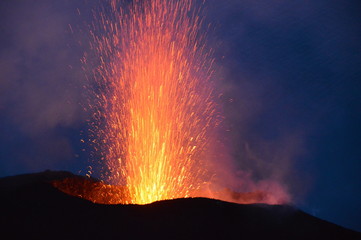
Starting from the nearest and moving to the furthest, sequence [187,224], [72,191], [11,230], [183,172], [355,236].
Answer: [11,230] → [187,224] → [355,236] → [72,191] → [183,172]

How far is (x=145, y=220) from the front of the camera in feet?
13.7

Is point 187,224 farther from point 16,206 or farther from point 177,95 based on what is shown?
point 177,95

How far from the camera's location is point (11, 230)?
12.8ft

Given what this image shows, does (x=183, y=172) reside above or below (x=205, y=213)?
above

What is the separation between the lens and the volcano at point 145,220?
3.95 meters

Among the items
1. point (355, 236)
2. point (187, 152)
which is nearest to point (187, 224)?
point (355, 236)

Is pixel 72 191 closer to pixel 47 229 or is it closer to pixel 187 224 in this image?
pixel 47 229

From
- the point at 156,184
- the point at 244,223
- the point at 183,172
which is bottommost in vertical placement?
the point at 244,223

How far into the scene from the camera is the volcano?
395cm

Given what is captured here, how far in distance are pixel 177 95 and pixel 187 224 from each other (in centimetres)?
356

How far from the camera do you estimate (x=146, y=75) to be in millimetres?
7086

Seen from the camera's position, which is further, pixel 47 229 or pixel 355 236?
pixel 355 236

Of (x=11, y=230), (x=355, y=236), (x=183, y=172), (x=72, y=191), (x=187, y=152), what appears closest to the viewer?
(x=11, y=230)

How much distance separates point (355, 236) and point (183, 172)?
3.34 m
